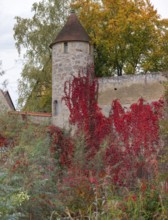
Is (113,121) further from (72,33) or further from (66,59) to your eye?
(72,33)

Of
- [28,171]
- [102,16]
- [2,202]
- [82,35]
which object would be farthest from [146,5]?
[2,202]

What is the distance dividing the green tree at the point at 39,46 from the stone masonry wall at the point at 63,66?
509 centimetres

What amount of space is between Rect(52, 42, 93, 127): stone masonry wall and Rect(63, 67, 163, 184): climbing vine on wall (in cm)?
42

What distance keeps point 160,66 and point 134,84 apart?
496 cm

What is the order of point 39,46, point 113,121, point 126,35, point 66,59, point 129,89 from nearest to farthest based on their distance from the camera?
point 113,121 → point 129,89 → point 66,59 → point 126,35 → point 39,46

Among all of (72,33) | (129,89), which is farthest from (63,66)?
(129,89)

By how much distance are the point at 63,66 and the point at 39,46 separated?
6.96m

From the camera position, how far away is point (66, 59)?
851 inches

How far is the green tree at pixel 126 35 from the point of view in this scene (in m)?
25.0

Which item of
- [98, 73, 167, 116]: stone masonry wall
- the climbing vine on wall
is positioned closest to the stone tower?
the climbing vine on wall

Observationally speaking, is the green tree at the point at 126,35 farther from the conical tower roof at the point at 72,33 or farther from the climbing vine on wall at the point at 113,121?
the climbing vine on wall at the point at 113,121

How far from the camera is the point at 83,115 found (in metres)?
19.7

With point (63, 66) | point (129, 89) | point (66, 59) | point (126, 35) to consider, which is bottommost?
point (129, 89)

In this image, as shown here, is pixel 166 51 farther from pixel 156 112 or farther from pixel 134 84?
pixel 156 112
